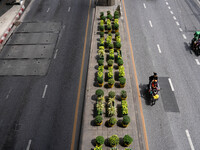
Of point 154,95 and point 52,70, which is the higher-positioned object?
point 52,70

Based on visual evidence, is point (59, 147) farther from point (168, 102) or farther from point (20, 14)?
point (20, 14)

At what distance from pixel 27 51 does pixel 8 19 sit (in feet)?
29.5

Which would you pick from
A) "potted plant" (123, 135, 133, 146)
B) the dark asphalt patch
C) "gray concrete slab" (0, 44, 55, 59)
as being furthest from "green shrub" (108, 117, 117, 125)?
"gray concrete slab" (0, 44, 55, 59)

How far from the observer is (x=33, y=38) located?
75.8 feet

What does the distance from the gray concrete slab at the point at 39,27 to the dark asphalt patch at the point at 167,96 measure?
1492 centimetres

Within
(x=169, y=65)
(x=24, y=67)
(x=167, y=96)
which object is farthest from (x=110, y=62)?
(x=24, y=67)

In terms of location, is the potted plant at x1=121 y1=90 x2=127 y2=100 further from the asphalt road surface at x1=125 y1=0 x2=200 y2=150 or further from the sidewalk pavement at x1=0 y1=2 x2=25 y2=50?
the sidewalk pavement at x1=0 y1=2 x2=25 y2=50

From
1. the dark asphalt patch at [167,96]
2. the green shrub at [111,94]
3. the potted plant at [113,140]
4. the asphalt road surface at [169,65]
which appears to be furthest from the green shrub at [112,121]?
the dark asphalt patch at [167,96]

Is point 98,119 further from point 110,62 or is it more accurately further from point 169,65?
point 169,65

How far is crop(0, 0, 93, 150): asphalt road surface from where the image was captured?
13656 mm

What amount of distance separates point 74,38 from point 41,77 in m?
7.17

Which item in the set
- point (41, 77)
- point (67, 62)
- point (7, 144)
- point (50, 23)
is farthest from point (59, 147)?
point (50, 23)

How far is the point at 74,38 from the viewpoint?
2281 cm

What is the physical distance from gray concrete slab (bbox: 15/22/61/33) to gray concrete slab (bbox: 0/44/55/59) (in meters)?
3.48
